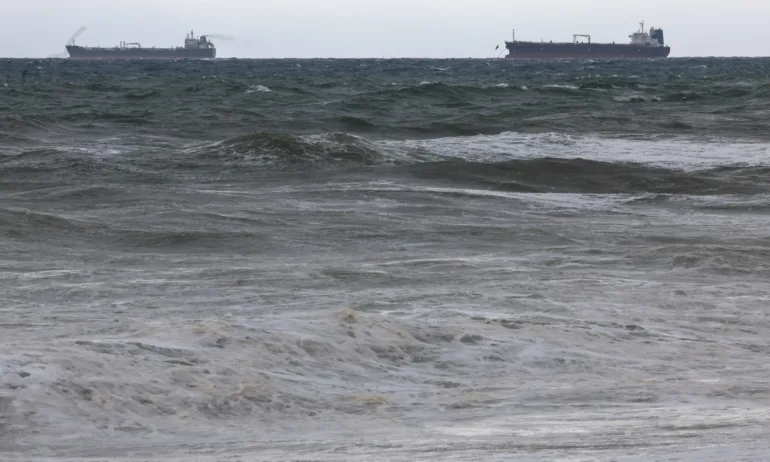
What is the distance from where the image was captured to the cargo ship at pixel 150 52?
534 feet

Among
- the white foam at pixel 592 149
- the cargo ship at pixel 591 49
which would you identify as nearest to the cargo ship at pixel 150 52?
the cargo ship at pixel 591 49

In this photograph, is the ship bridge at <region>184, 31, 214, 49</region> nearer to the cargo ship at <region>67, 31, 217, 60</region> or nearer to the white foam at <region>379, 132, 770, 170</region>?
the cargo ship at <region>67, 31, 217, 60</region>

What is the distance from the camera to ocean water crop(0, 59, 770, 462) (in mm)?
4184

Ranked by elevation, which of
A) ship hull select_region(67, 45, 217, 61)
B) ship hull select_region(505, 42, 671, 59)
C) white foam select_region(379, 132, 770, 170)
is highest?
ship hull select_region(67, 45, 217, 61)

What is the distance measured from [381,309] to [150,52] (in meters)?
163

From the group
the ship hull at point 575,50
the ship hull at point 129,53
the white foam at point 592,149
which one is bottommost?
the white foam at point 592,149

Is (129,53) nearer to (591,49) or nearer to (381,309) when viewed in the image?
(591,49)

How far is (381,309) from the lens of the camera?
258 inches

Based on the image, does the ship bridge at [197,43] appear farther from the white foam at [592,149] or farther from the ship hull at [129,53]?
the white foam at [592,149]

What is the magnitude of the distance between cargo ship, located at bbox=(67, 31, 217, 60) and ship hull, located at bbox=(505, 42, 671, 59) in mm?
47593

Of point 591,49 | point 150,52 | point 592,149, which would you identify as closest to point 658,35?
point 591,49

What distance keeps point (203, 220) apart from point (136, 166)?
591 cm

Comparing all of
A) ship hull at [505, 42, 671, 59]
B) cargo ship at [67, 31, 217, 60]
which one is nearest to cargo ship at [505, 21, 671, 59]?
ship hull at [505, 42, 671, 59]

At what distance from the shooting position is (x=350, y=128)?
26.0m
